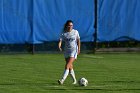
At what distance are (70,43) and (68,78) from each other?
7.14 feet

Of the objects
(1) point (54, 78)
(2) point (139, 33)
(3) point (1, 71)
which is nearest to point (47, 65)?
(3) point (1, 71)

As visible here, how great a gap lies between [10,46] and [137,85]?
50.6 feet

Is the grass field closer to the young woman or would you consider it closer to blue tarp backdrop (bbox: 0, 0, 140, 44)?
the young woman

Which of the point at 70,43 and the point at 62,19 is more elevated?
the point at 70,43

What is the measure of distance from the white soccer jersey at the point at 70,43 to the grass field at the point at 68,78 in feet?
3.05

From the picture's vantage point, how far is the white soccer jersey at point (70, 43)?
15.7m

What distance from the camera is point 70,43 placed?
52.0 feet

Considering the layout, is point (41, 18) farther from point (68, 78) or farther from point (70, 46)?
point (70, 46)

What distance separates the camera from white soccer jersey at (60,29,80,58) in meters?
15.7

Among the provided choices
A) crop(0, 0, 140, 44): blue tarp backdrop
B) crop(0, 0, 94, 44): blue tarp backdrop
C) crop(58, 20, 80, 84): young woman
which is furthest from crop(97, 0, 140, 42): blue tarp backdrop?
crop(58, 20, 80, 84): young woman

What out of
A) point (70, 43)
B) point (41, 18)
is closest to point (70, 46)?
point (70, 43)

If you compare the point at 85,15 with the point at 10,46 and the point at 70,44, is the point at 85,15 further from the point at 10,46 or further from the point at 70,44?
the point at 70,44

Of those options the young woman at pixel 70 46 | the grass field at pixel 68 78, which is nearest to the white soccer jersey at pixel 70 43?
the young woman at pixel 70 46

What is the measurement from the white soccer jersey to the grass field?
A: 0.93m
